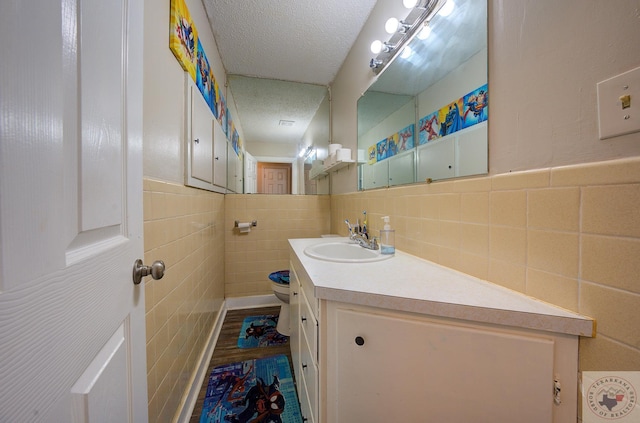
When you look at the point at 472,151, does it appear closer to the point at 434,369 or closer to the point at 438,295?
the point at 438,295

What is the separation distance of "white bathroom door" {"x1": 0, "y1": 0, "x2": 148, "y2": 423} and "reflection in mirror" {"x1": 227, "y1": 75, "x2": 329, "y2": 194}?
1918 millimetres

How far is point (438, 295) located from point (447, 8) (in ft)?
3.68

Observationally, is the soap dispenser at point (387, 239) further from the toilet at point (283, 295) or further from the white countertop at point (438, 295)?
the toilet at point (283, 295)

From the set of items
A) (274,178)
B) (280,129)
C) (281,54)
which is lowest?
(274,178)

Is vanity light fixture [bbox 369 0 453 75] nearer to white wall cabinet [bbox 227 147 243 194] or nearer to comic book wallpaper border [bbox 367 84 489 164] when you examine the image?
comic book wallpaper border [bbox 367 84 489 164]

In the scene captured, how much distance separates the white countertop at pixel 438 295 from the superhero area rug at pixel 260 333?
1.17 meters

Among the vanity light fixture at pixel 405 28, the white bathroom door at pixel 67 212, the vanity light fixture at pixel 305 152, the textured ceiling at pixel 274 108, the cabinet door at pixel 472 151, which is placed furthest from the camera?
the vanity light fixture at pixel 305 152

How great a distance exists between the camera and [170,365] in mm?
995

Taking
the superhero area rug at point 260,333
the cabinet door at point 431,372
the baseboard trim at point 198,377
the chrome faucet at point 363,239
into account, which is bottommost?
the superhero area rug at point 260,333

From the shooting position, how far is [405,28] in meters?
1.13

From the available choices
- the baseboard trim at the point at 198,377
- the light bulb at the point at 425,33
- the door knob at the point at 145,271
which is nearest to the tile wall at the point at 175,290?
the baseboard trim at the point at 198,377

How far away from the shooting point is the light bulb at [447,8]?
91 cm

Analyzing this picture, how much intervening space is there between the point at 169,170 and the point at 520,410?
1.38 metres

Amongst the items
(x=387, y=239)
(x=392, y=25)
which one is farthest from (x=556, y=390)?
(x=392, y=25)
